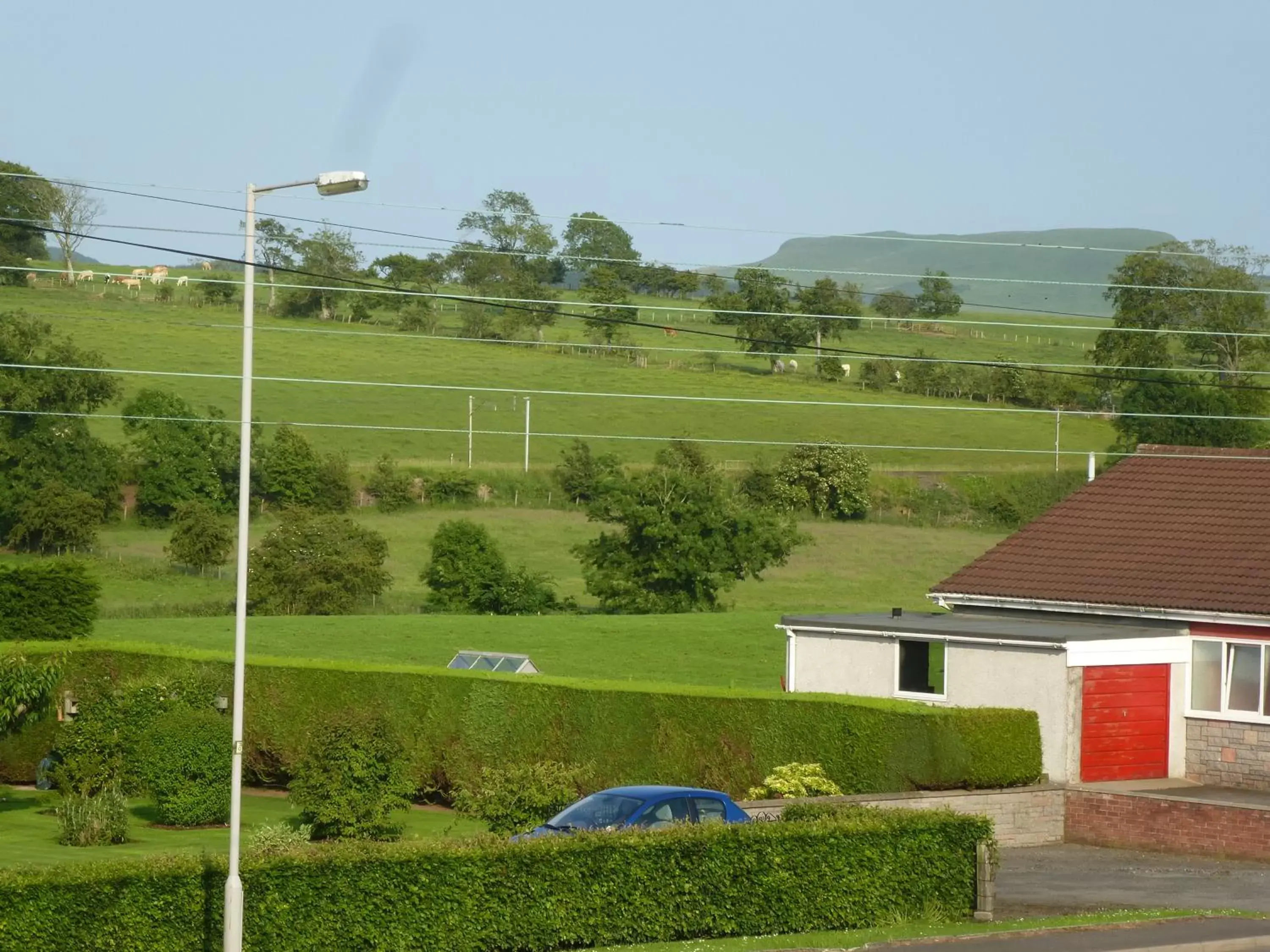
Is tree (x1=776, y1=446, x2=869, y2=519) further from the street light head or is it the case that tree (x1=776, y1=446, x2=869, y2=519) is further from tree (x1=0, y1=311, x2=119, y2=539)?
the street light head

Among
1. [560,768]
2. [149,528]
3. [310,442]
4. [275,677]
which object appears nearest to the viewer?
[560,768]

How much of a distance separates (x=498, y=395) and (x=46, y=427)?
128ft

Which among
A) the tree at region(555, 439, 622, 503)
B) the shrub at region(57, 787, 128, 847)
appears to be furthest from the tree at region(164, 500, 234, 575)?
the shrub at region(57, 787, 128, 847)

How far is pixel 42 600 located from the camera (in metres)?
44.7

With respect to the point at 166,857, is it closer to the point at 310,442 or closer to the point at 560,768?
the point at 560,768

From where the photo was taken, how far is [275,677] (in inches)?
1357

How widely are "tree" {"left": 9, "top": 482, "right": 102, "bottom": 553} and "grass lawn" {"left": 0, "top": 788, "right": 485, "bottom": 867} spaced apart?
4396 centimetres

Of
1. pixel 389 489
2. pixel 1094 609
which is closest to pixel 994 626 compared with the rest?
pixel 1094 609

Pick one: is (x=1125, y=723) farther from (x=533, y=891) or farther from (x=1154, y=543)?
(x=533, y=891)

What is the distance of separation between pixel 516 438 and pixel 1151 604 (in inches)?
3080

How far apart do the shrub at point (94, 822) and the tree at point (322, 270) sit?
8217 cm

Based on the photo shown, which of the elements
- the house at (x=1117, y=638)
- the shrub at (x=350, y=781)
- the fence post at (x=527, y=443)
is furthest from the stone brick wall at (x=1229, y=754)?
the fence post at (x=527, y=443)

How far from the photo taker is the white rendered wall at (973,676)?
29.0 m

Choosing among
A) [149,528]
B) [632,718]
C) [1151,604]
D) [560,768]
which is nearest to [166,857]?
[560,768]
